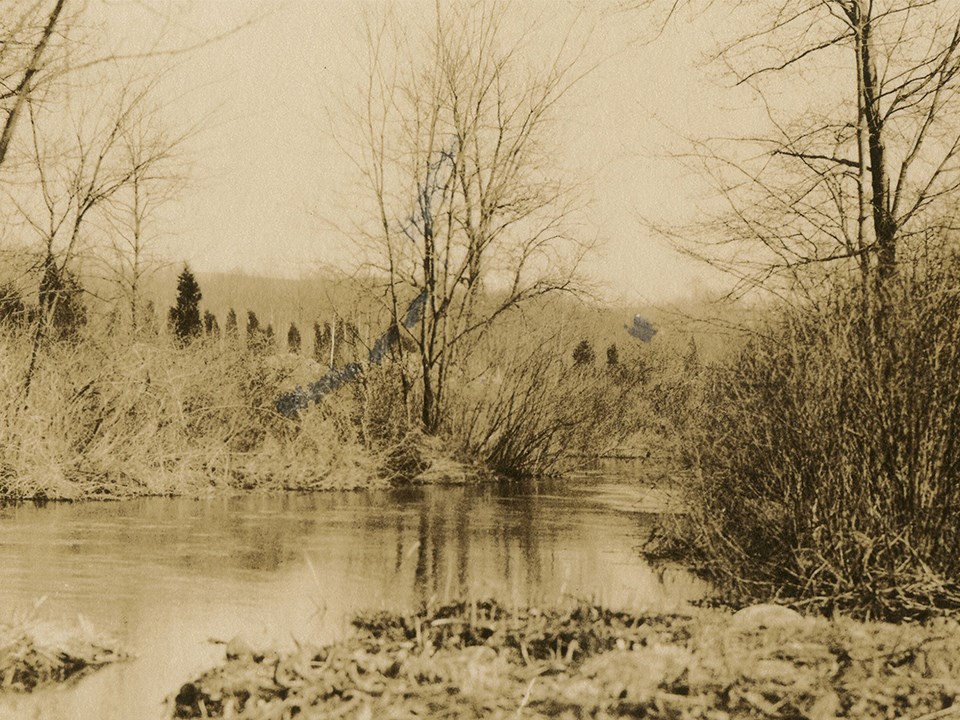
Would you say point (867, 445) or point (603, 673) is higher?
point (867, 445)

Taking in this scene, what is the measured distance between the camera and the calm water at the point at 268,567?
7.58 meters

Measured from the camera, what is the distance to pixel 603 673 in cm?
604

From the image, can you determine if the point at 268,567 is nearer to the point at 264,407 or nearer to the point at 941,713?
the point at 941,713

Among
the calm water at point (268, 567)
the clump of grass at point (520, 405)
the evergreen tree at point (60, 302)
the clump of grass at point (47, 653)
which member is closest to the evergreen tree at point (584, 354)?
the clump of grass at point (520, 405)

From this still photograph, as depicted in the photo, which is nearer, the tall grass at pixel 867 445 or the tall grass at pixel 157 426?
the tall grass at pixel 867 445

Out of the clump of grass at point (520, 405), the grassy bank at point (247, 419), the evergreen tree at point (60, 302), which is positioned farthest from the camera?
the clump of grass at point (520, 405)

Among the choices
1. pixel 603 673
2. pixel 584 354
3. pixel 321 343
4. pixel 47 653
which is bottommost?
pixel 47 653

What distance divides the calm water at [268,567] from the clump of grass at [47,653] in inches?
7.4

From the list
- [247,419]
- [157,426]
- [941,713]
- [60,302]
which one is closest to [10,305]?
[60,302]

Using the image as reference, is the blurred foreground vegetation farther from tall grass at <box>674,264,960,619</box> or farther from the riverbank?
the riverbank

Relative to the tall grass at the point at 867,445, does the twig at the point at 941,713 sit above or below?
below

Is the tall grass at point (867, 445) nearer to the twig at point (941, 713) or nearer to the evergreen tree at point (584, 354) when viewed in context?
the twig at point (941, 713)

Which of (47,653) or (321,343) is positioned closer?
(47,653)

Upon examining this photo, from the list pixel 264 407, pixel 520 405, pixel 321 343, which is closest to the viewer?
pixel 264 407
